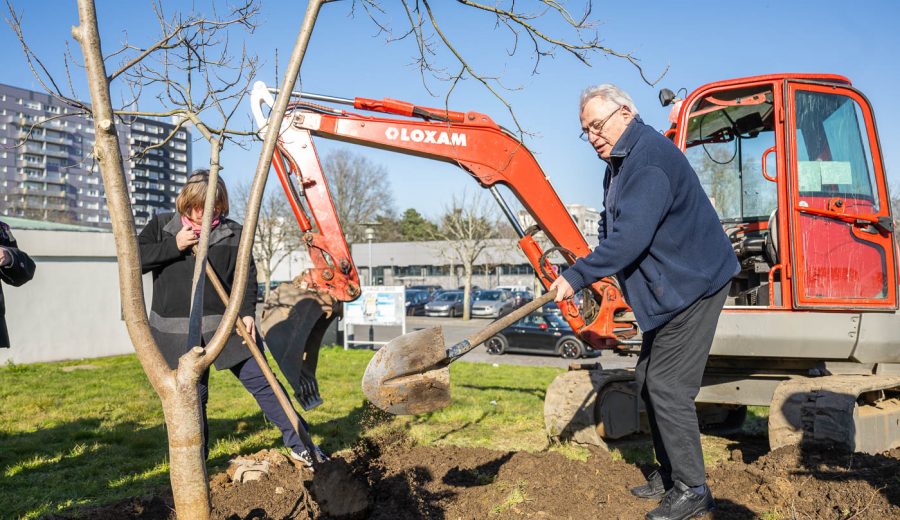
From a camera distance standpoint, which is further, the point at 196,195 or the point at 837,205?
the point at 837,205

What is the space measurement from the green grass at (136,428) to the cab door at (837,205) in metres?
2.24

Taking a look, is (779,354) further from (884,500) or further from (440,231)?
(440,231)

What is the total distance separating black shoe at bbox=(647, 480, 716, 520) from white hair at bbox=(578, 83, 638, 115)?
1.92 m

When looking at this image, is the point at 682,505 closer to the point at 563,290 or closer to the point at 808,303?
the point at 563,290

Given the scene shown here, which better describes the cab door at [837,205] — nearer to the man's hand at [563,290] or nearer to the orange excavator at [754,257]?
the orange excavator at [754,257]

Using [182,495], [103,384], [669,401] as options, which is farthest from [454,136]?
[103,384]

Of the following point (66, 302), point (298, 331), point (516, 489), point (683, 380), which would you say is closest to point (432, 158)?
point (298, 331)

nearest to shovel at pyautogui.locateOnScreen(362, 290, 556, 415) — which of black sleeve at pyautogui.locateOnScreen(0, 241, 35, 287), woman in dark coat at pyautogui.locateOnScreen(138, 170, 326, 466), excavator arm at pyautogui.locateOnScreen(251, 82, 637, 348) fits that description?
woman in dark coat at pyautogui.locateOnScreen(138, 170, 326, 466)

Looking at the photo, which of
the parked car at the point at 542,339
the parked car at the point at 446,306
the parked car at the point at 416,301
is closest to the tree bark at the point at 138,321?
the parked car at the point at 542,339

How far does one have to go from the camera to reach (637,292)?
326 centimetres

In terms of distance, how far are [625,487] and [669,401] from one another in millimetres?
797

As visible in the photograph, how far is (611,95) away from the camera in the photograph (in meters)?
3.41

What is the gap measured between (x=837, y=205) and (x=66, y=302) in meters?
14.0

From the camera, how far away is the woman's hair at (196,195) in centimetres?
385
